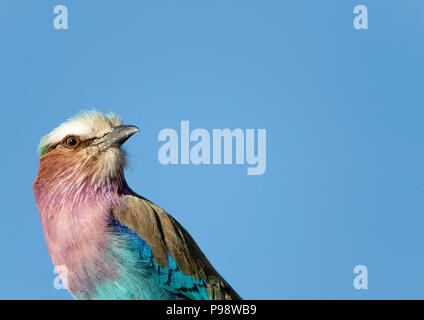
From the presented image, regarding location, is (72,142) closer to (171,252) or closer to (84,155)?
(84,155)

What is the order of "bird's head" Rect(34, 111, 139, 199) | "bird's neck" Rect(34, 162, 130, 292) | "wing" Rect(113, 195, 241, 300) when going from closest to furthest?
1. "bird's neck" Rect(34, 162, 130, 292)
2. "wing" Rect(113, 195, 241, 300)
3. "bird's head" Rect(34, 111, 139, 199)

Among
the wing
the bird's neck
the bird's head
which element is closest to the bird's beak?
the bird's head

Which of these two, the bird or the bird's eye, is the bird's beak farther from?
the bird's eye

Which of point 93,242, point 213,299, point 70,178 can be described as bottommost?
point 213,299

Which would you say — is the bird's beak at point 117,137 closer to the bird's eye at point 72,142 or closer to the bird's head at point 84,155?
the bird's head at point 84,155

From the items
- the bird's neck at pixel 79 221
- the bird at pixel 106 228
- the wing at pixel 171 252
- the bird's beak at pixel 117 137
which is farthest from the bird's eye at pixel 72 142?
the wing at pixel 171 252

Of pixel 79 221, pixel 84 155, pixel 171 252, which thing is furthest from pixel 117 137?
pixel 171 252
